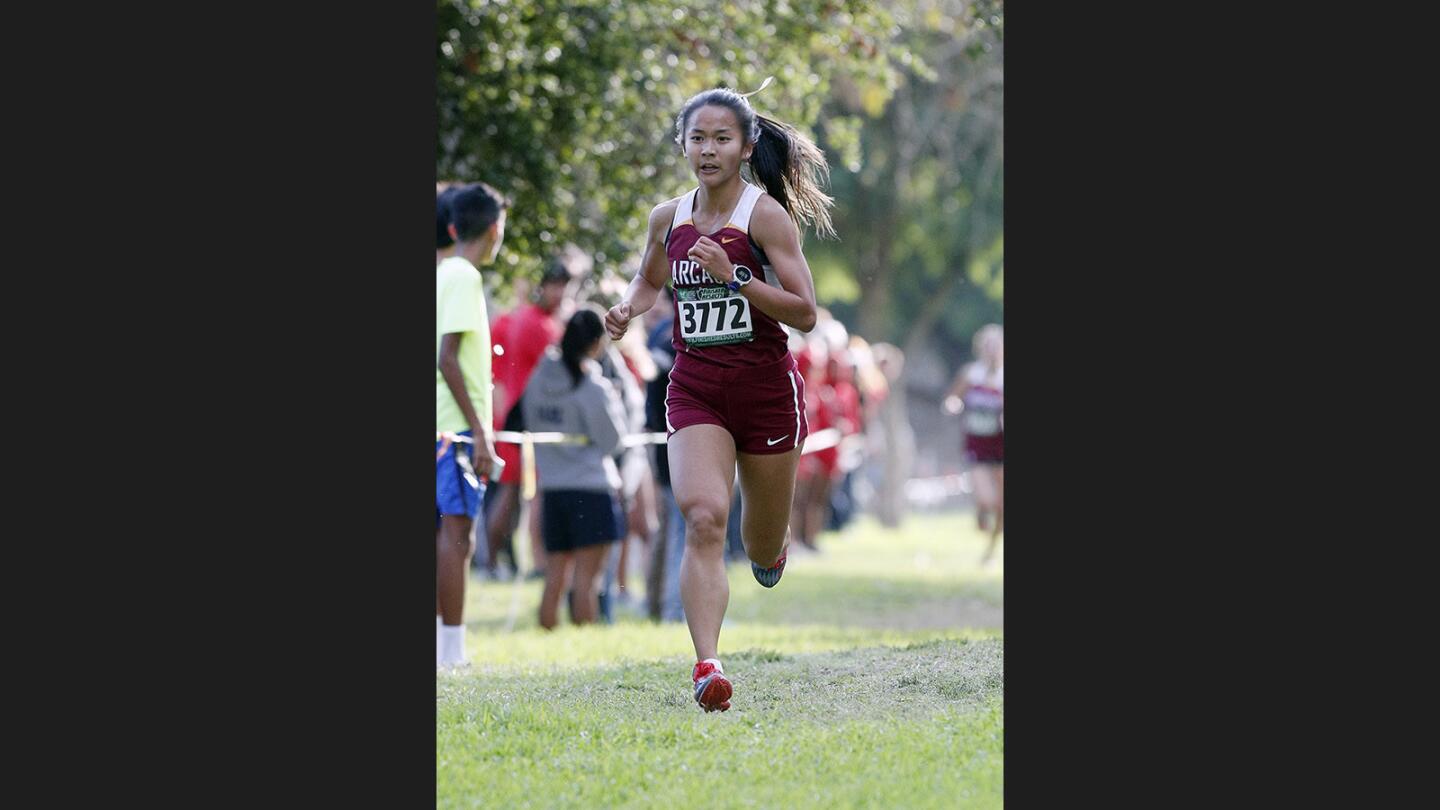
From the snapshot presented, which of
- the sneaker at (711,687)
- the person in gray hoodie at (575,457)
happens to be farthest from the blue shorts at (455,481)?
the person in gray hoodie at (575,457)

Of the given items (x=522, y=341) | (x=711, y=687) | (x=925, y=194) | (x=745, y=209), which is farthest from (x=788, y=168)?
(x=925, y=194)

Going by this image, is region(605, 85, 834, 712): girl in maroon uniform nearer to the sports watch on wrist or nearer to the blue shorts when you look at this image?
the sports watch on wrist

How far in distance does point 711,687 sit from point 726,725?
19cm

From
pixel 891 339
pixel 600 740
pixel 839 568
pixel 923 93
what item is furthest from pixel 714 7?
pixel 891 339

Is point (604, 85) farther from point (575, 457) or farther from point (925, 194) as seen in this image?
point (925, 194)

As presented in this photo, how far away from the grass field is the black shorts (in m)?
0.67

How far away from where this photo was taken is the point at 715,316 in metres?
6.83

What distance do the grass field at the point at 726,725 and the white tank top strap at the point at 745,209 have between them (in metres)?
1.91

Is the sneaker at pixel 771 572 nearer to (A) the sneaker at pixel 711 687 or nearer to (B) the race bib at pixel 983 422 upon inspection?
(A) the sneaker at pixel 711 687

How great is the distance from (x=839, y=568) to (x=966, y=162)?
40.6 feet

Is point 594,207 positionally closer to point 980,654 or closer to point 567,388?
point 567,388

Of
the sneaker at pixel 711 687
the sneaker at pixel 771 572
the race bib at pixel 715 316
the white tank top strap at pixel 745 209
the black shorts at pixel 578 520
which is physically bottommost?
the sneaker at pixel 711 687

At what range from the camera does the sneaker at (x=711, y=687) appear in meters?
6.52

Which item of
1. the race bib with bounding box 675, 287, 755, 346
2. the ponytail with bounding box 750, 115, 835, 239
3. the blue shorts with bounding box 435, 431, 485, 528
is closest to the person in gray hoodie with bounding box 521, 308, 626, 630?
the blue shorts with bounding box 435, 431, 485, 528
